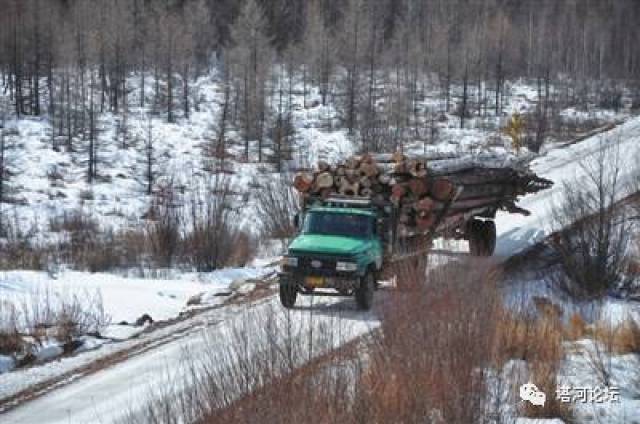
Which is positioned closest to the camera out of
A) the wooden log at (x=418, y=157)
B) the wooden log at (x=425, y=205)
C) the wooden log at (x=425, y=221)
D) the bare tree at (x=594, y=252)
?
the bare tree at (x=594, y=252)

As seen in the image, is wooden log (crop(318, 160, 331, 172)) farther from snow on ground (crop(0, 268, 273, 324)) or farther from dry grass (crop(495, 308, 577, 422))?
dry grass (crop(495, 308, 577, 422))

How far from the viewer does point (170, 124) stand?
70.8 meters

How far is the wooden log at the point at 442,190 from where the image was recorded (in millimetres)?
18641

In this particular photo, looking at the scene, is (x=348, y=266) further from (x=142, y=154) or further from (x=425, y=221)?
(x=142, y=154)

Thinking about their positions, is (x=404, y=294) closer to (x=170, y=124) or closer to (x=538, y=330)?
(x=538, y=330)

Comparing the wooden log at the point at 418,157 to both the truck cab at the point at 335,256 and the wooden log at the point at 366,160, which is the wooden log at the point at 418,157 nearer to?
the wooden log at the point at 366,160

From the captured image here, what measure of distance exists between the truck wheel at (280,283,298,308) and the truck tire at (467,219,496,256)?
21.6ft

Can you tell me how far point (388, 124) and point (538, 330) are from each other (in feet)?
170

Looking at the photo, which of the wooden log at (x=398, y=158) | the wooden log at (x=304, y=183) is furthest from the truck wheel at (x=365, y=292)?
the wooden log at (x=398, y=158)

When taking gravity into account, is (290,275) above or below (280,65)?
below

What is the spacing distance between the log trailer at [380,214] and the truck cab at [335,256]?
18mm

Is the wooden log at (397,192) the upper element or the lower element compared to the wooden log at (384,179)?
lower

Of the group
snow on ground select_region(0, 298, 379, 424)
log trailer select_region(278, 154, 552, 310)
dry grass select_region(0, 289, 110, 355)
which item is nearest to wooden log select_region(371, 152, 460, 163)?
log trailer select_region(278, 154, 552, 310)

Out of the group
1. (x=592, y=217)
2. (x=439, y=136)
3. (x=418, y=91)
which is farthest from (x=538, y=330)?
(x=418, y=91)
